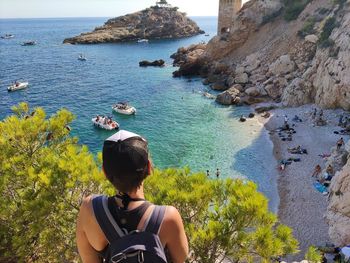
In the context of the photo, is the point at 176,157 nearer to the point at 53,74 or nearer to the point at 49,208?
the point at 49,208

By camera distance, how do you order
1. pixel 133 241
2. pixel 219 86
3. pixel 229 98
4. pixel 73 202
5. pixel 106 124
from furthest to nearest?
pixel 219 86 → pixel 229 98 → pixel 106 124 → pixel 73 202 → pixel 133 241

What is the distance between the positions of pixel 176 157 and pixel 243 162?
5.56m

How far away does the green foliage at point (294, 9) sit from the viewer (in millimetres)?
55219

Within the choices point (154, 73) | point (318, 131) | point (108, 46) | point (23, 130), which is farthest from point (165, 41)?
point (23, 130)

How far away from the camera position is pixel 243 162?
28.1 meters

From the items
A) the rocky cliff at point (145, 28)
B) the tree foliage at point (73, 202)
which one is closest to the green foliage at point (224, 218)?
the tree foliage at point (73, 202)

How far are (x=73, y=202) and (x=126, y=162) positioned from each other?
5047 millimetres

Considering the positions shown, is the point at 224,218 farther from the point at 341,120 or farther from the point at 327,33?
the point at 327,33

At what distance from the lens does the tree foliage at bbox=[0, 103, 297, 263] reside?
600 centimetres

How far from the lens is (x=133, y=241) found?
9.33 ft

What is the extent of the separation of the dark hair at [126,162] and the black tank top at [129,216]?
0.60ft

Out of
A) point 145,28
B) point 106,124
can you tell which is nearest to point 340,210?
point 106,124

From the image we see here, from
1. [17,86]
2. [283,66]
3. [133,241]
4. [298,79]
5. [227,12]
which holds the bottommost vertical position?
[17,86]

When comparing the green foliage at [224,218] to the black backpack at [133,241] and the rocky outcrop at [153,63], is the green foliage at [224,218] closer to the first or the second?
the black backpack at [133,241]
